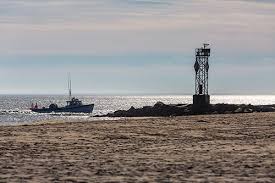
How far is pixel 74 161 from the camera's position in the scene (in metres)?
17.4

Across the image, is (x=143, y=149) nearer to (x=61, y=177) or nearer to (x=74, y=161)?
(x=74, y=161)

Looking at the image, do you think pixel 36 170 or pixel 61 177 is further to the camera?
pixel 36 170

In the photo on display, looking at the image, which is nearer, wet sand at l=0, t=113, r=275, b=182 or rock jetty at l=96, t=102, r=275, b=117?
wet sand at l=0, t=113, r=275, b=182

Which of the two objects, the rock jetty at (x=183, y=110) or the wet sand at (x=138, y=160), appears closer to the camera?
the wet sand at (x=138, y=160)

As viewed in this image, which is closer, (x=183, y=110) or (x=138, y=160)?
(x=138, y=160)

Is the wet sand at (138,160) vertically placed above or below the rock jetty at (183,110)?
below

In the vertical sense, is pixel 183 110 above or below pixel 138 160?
above

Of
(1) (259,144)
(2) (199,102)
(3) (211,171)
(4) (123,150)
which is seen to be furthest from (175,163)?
(2) (199,102)

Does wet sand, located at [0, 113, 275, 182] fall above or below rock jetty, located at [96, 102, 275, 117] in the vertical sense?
below

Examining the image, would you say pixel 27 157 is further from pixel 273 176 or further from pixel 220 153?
pixel 273 176

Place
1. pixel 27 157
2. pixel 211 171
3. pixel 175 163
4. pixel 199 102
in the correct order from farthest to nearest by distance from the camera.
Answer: pixel 199 102
pixel 27 157
pixel 175 163
pixel 211 171

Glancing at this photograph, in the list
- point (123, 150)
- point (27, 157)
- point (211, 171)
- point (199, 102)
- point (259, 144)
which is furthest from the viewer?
point (199, 102)

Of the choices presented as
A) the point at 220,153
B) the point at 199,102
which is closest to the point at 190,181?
the point at 220,153

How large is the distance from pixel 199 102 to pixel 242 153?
49952mm
